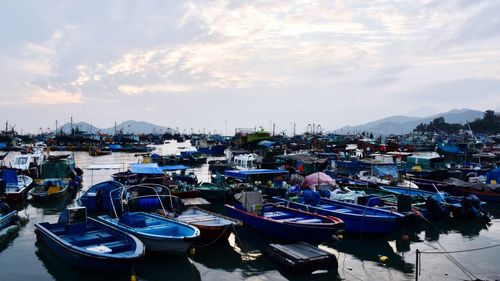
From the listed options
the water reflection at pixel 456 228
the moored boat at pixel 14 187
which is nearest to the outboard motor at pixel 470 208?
the water reflection at pixel 456 228

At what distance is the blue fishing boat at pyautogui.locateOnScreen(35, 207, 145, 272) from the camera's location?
1241cm

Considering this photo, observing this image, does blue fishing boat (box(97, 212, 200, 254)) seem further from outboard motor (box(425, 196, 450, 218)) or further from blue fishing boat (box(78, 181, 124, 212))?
outboard motor (box(425, 196, 450, 218))

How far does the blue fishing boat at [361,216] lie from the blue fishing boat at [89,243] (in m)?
9.44

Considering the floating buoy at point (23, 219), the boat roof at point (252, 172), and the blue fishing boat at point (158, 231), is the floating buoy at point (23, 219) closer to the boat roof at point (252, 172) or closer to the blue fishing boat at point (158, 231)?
the blue fishing boat at point (158, 231)

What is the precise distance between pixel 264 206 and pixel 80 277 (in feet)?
31.3

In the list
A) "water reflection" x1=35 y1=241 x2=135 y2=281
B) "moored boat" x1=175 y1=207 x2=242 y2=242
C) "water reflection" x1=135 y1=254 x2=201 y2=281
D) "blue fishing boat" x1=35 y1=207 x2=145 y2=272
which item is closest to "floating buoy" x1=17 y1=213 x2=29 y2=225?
"blue fishing boat" x1=35 y1=207 x2=145 y2=272

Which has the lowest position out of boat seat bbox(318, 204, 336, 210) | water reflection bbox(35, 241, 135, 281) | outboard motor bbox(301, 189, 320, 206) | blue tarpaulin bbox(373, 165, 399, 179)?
water reflection bbox(35, 241, 135, 281)

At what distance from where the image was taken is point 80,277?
1332cm

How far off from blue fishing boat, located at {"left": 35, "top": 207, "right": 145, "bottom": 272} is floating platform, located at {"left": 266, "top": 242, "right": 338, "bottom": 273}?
15.9ft

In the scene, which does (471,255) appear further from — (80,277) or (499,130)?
(499,130)

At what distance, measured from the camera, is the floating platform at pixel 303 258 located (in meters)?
13.6

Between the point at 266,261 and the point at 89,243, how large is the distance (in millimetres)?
6438

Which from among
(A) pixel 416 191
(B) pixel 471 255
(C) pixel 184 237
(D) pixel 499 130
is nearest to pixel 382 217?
(B) pixel 471 255

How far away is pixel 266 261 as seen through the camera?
15.1m
